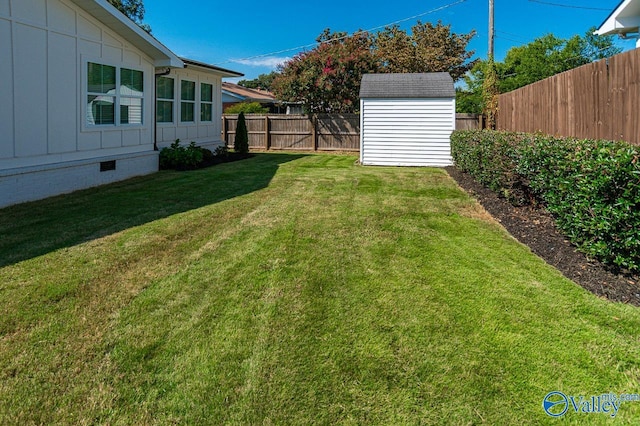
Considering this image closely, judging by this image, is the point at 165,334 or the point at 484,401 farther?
the point at 165,334

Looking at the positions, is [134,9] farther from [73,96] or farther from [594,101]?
[594,101]

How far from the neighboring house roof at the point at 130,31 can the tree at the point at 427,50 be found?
662 inches

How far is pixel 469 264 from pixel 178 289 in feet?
9.01

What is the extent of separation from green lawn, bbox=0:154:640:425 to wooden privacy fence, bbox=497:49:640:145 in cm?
187

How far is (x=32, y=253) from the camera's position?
4.26 metres

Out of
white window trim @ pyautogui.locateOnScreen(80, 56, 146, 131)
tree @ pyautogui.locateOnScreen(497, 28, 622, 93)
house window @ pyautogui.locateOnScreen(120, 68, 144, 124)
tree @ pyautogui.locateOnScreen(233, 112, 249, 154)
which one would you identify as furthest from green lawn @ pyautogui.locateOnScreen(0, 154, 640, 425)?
tree @ pyautogui.locateOnScreen(497, 28, 622, 93)

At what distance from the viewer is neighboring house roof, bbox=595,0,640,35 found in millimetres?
8250

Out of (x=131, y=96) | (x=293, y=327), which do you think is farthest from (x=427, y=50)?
(x=293, y=327)

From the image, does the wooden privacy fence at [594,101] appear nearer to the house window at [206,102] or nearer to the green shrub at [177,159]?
the green shrub at [177,159]

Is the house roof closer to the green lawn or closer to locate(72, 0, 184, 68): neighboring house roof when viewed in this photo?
locate(72, 0, 184, 68): neighboring house roof

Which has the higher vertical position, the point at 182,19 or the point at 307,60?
the point at 182,19

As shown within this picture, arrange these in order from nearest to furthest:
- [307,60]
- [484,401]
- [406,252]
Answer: [484,401], [406,252], [307,60]

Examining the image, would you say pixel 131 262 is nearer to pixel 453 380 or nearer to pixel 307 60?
pixel 453 380

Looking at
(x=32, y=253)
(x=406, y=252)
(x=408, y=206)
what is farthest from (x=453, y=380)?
(x=408, y=206)
